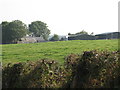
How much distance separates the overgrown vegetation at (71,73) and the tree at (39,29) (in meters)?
96.2

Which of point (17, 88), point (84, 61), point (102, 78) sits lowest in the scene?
point (17, 88)

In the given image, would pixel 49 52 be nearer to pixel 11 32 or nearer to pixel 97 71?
pixel 97 71

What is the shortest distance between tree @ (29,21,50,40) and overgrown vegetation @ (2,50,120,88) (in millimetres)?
96158

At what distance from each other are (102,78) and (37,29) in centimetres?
10009

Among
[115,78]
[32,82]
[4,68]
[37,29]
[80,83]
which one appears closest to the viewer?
[115,78]

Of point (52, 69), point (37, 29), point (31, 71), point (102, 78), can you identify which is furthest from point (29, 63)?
point (37, 29)

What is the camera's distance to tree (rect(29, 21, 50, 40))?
4077 inches

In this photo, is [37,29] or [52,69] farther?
[37,29]

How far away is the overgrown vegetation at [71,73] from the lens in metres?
6.32

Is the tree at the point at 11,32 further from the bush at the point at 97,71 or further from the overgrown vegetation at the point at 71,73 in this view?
the bush at the point at 97,71

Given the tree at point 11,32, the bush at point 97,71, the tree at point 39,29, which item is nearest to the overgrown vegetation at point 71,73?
the bush at point 97,71

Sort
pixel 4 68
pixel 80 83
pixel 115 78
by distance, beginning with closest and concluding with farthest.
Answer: pixel 115 78 < pixel 80 83 < pixel 4 68

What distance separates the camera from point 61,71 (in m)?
7.27

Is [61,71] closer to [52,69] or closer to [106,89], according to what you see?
[52,69]
